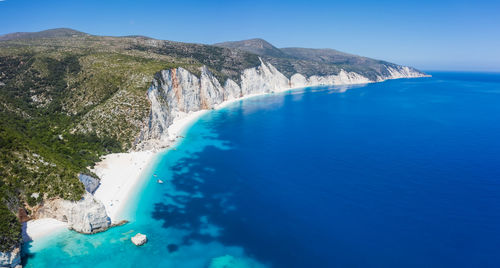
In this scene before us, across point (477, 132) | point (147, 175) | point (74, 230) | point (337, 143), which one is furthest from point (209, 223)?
point (477, 132)

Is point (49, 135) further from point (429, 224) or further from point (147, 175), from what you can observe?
point (429, 224)

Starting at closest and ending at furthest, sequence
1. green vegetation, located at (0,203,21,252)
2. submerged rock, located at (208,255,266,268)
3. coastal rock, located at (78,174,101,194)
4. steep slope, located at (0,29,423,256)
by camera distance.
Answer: green vegetation, located at (0,203,21,252), submerged rock, located at (208,255,266,268), steep slope, located at (0,29,423,256), coastal rock, located at (78,174,101,194)

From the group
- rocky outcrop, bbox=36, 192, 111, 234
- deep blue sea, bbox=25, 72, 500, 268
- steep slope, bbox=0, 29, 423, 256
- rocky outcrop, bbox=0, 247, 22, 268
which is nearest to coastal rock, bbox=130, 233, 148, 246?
deep blue sea, bbox=25, 72, 500, 268

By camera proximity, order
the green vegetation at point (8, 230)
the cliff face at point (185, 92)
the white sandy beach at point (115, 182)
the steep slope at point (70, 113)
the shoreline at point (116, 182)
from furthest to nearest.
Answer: the cliff face at point (185, 92) → the steep slope at point (70, 113) → the white sandy beach at point (115, 182) → the shoreline at point (116, 182) → the green vegetation at point (8, 230)

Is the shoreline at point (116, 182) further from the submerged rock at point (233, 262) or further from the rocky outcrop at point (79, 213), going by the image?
the submerged rock at point (233, 262)

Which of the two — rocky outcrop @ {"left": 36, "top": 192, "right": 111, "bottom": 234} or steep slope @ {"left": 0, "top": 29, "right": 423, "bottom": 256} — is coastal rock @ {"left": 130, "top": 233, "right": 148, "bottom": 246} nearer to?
rocky outcrop @ {"left": 36, "top": 192, "right": 111, "bottom": 234}

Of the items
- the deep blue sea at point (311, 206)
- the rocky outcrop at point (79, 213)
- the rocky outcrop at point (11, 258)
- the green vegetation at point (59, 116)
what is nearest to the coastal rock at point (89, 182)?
the green vegetation at point (59, 116)

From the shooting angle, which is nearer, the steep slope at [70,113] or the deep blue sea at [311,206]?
the deep blue sea at [311,206]
